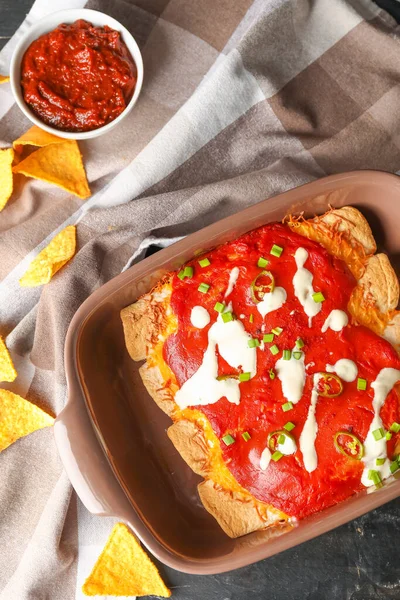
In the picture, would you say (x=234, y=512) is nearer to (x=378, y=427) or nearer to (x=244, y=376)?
(x=244, y=376)

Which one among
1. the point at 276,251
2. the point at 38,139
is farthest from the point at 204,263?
the point at 38,139

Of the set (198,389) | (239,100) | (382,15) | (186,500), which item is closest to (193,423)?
(198,389)

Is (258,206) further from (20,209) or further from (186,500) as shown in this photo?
(186,500)

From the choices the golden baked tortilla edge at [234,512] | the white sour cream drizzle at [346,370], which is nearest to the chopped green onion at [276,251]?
the white sour cream drizzle at [346,370]

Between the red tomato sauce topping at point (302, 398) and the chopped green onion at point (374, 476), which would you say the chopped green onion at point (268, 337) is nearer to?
the red tomato sauce topping at point (302, 398)

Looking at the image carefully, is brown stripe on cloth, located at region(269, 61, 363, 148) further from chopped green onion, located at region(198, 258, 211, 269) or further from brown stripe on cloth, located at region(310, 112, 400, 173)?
chopped green onion, located at region(198, 258, 211, 269)

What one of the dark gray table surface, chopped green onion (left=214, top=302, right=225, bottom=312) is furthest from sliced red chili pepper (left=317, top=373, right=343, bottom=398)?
the dark gray table surface
